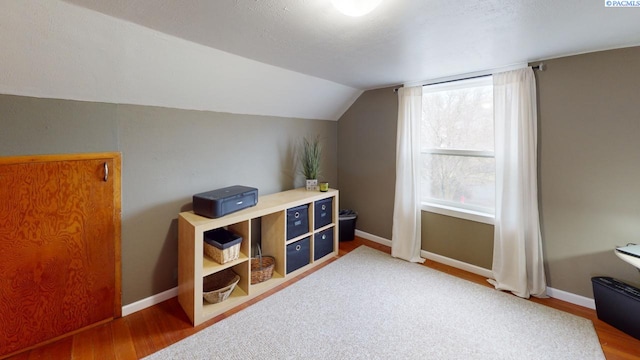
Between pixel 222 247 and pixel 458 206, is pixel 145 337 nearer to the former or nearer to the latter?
pixel 222 247

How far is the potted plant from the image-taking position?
3.35 m

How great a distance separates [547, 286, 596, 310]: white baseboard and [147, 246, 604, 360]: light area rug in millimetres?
234

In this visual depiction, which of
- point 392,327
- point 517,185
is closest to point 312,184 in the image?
point 392,327

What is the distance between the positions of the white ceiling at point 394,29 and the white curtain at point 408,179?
28.0 inches

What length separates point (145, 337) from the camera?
1.89 metres

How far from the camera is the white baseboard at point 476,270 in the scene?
2254mm

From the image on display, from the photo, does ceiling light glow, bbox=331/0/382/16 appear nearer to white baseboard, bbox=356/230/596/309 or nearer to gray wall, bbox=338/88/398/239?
gray wall, bbox=338/88/398/239

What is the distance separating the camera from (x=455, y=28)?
1.61 metres

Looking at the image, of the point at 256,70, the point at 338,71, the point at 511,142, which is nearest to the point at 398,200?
the point at 511,142

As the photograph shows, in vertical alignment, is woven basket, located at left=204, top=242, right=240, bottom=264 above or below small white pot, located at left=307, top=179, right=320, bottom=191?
below

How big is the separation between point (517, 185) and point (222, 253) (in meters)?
2.63

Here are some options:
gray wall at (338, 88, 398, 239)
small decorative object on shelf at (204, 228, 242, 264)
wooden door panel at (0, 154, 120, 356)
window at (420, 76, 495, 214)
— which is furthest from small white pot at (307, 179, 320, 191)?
wooden door panel at (0, 154, 120, 356)

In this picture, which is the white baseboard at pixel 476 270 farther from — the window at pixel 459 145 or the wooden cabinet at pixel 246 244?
the wooden cabinet at pixel 246 244

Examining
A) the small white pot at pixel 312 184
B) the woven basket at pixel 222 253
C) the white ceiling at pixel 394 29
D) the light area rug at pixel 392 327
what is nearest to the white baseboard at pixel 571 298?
the light area rug at pixel 392 327
